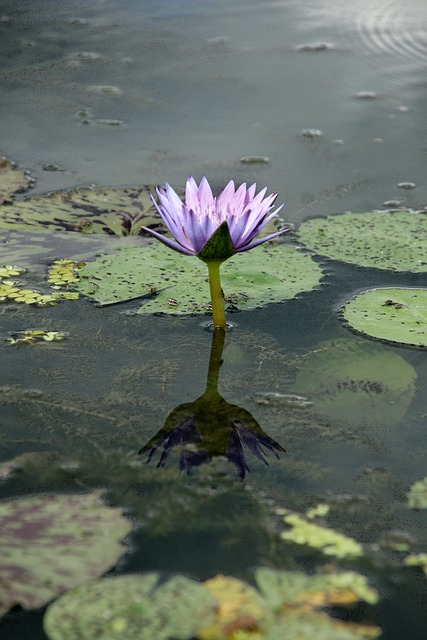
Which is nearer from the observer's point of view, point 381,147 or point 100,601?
point 100,601

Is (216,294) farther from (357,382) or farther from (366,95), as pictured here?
(366,95)

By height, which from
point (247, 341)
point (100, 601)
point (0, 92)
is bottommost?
point (100, 601)

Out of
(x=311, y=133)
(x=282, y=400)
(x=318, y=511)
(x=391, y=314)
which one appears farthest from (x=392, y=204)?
(x=318, y=511)

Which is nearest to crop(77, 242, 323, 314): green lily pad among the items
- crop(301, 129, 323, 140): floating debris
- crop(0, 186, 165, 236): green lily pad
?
crop(0, 186, 165, 236): green lily pad

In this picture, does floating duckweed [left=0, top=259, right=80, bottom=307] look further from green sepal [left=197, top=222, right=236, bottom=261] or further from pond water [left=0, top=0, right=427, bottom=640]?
green sepal [left=197, top=222, right=236, bottom=261]

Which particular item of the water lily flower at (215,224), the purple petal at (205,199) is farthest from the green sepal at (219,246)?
the purple petal at (205,199)

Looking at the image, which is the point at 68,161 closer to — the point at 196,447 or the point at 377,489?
the point at 196,447

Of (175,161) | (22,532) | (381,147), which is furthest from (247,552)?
(381,147)
